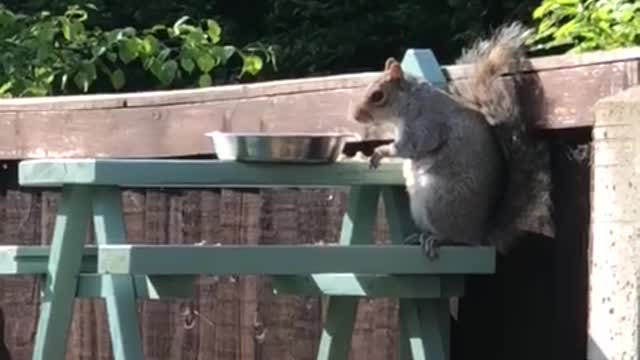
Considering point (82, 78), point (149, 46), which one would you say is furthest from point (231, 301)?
point (82, 78)

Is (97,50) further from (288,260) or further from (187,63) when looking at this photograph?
(288,260)

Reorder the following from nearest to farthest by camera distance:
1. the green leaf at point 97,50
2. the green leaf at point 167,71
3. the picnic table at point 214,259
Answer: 1. the picnic table at point 214,259
2. the green leaf at point 167,71
3. the green leaf at point 97,50

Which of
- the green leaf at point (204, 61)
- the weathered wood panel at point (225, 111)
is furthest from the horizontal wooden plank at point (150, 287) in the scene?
the green leaf at point (204, 61)

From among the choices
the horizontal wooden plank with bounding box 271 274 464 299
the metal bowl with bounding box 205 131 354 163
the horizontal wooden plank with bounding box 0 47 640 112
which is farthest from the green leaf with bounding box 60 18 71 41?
the metal bowl with bounding box 205 131 354 163

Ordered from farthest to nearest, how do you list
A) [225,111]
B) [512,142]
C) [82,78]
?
[82,78]
[225,111]
[512,142]

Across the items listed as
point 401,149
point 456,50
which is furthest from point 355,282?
point 456,50

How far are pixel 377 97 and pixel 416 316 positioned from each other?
1.68ft

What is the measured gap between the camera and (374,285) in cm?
433

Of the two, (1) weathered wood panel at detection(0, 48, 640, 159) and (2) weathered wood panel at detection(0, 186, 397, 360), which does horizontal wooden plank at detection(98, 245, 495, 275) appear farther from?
(2) weathered wood panel at detection(0, 186, 397, 360)

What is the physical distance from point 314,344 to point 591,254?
115cm

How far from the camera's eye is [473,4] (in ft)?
31.9

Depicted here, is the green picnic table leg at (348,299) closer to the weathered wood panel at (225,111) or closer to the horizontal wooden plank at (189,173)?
the horizontal wooden plank at (189,173)

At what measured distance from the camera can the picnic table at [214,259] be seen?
3.99 meters

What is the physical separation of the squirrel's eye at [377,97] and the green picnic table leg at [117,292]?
64 centimetres
